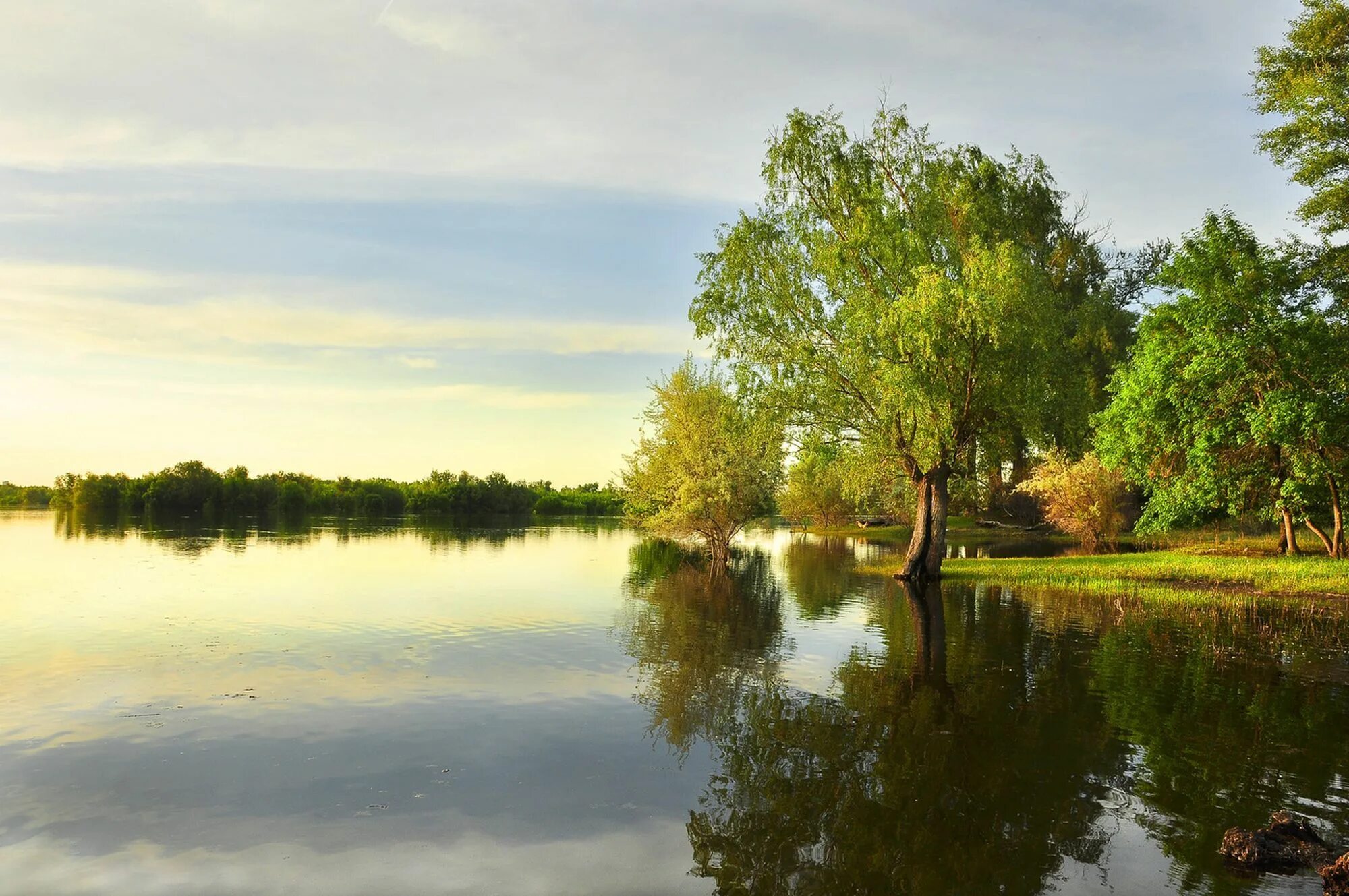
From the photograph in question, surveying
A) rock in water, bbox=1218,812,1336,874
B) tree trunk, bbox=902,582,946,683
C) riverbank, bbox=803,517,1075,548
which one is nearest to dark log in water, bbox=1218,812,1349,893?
rock in water, bbox=1218,812,1336,874

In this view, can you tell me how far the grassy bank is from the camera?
29484 mm

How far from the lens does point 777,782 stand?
11.1m

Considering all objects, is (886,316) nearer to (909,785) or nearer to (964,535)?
(909,785)

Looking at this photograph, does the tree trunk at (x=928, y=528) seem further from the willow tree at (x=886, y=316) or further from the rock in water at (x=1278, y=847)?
the rock in water at (x=1278, y=847)

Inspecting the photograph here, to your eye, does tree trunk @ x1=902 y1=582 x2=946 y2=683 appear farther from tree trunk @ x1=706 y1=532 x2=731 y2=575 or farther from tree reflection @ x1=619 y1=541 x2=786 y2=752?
tree trunk @ x1=706 y1=532 x2=731 y2=575

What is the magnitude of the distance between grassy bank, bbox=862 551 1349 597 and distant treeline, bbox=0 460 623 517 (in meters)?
69.2

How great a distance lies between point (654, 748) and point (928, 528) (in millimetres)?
26257

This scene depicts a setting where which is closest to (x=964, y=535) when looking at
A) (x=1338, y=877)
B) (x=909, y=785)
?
(x=909, y=785)

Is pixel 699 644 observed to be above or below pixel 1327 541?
below

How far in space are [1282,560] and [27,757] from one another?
134 feet

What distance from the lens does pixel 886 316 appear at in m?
32.7

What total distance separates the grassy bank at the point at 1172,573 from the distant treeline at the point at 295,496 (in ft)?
227

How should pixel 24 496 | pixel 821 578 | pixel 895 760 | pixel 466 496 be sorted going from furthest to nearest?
pixel 24 496 < pixel 466 496 < pixel 821 578 < pixel 895 760

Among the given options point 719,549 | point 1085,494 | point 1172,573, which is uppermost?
point 1085,494
